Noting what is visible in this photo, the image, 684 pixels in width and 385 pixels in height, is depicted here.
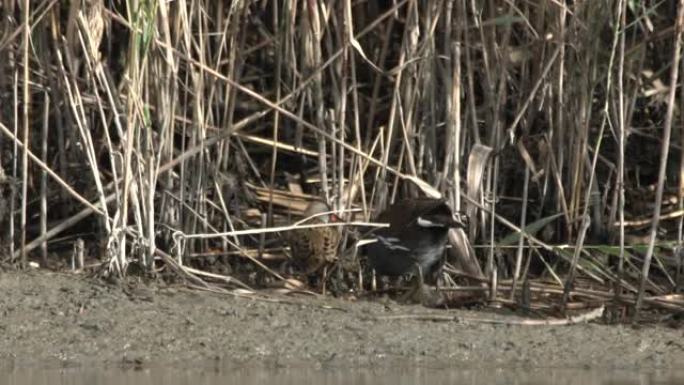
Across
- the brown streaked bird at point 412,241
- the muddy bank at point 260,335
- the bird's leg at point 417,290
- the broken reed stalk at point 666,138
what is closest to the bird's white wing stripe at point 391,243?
the brown streaked bird at point 412,241

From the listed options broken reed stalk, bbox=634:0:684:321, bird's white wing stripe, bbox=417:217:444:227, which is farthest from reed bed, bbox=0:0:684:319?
bird's white wing stripe, bbox=417:217:444:227

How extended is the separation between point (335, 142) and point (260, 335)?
3.63ft

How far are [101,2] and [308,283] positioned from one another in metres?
1.50

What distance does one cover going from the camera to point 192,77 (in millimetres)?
6574

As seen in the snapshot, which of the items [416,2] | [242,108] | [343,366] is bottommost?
[343,366]

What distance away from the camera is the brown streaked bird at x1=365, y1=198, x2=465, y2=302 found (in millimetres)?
6598

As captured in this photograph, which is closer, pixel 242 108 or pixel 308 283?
pixel 308 283

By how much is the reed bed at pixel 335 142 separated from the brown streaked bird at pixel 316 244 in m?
0.07

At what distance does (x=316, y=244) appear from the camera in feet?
21.8

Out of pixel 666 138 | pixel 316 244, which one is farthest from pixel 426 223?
pixel 666 138

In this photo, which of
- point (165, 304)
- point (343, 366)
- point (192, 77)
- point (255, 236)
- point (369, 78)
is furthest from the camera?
point (369, 78)

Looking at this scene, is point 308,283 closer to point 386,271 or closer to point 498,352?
point 386,271

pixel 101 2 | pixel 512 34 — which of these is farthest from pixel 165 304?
pixel 512 34

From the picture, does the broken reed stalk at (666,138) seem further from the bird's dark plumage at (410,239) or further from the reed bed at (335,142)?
the bird's dark plumage at (410,239)
